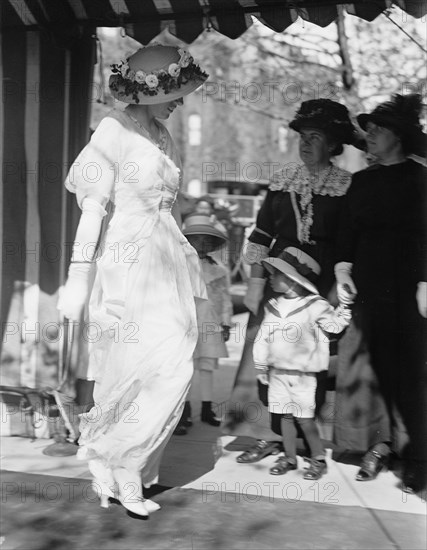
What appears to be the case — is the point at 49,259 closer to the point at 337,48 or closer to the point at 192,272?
the point at 192,272

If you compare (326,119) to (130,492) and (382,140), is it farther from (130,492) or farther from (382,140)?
(130,492)

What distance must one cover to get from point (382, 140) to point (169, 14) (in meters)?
1.61

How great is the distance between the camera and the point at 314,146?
15.5 feet

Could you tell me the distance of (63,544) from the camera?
3.58m

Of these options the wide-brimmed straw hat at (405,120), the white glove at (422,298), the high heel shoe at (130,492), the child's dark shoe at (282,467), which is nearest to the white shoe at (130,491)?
the high heel shoe at (130,492)

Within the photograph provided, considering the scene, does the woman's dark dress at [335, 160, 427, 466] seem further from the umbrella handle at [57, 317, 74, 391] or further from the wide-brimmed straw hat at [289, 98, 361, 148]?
the umbrella handle at [57, 317, 74, 391]

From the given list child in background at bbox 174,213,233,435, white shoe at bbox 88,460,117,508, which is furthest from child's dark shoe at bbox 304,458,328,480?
child in background at bbox 174,213,233,435

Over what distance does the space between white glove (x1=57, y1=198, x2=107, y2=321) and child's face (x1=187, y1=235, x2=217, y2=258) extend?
5.88 feet

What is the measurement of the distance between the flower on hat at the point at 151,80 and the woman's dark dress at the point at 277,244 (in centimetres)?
108

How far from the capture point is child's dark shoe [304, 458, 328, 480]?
4525mm

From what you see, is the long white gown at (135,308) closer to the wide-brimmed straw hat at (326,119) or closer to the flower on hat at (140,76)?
the flower on hat at (140,76)

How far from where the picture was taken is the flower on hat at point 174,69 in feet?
13.6

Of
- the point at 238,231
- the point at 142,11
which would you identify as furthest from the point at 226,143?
the point at 142,11

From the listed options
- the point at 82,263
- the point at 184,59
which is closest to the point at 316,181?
the point at 184,59
